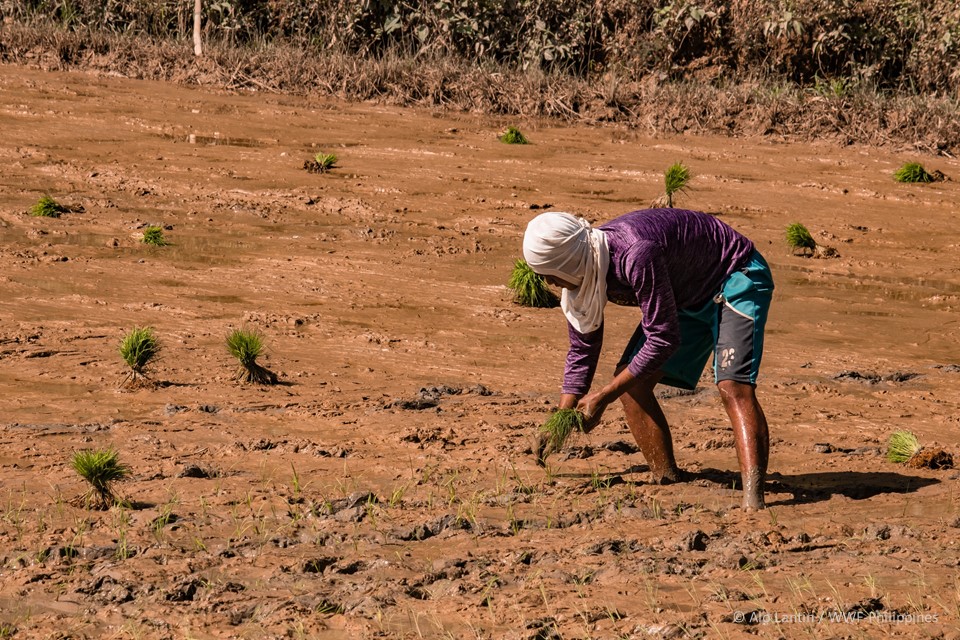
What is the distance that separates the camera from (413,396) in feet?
19.4

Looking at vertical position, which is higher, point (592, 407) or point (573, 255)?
point (573, 255)

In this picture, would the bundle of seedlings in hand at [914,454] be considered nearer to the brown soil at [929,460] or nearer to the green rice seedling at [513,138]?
the brown soil at [929,460]

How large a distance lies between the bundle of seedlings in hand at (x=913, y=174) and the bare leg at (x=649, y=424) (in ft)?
21.7

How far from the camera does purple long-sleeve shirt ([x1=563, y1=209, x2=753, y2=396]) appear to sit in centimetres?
405

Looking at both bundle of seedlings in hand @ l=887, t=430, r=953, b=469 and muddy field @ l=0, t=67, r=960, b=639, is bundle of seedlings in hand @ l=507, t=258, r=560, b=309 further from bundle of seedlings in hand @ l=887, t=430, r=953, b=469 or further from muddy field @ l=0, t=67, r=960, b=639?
bundle of seedlings in hand @ l=887, t=430, r=953, b=469

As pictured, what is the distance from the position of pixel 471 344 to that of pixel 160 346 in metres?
1.79

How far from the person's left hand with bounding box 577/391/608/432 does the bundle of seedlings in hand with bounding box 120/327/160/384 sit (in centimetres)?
251

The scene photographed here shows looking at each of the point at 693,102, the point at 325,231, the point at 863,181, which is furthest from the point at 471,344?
the point at 693,102

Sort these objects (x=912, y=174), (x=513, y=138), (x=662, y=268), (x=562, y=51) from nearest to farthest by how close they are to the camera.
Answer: (x=662, y=268)
(x=912, y=174)
(x=513, y=138)
(x=562, y=51)

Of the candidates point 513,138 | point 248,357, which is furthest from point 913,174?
point 248,357

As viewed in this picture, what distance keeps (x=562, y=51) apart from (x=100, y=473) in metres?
9.77

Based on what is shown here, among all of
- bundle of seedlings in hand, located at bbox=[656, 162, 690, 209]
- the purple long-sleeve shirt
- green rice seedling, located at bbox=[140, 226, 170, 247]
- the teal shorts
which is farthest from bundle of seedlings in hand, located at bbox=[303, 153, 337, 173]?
the teal shorts

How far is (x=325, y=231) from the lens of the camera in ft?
29.6

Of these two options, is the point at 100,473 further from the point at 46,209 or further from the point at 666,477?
the point at 46,209
